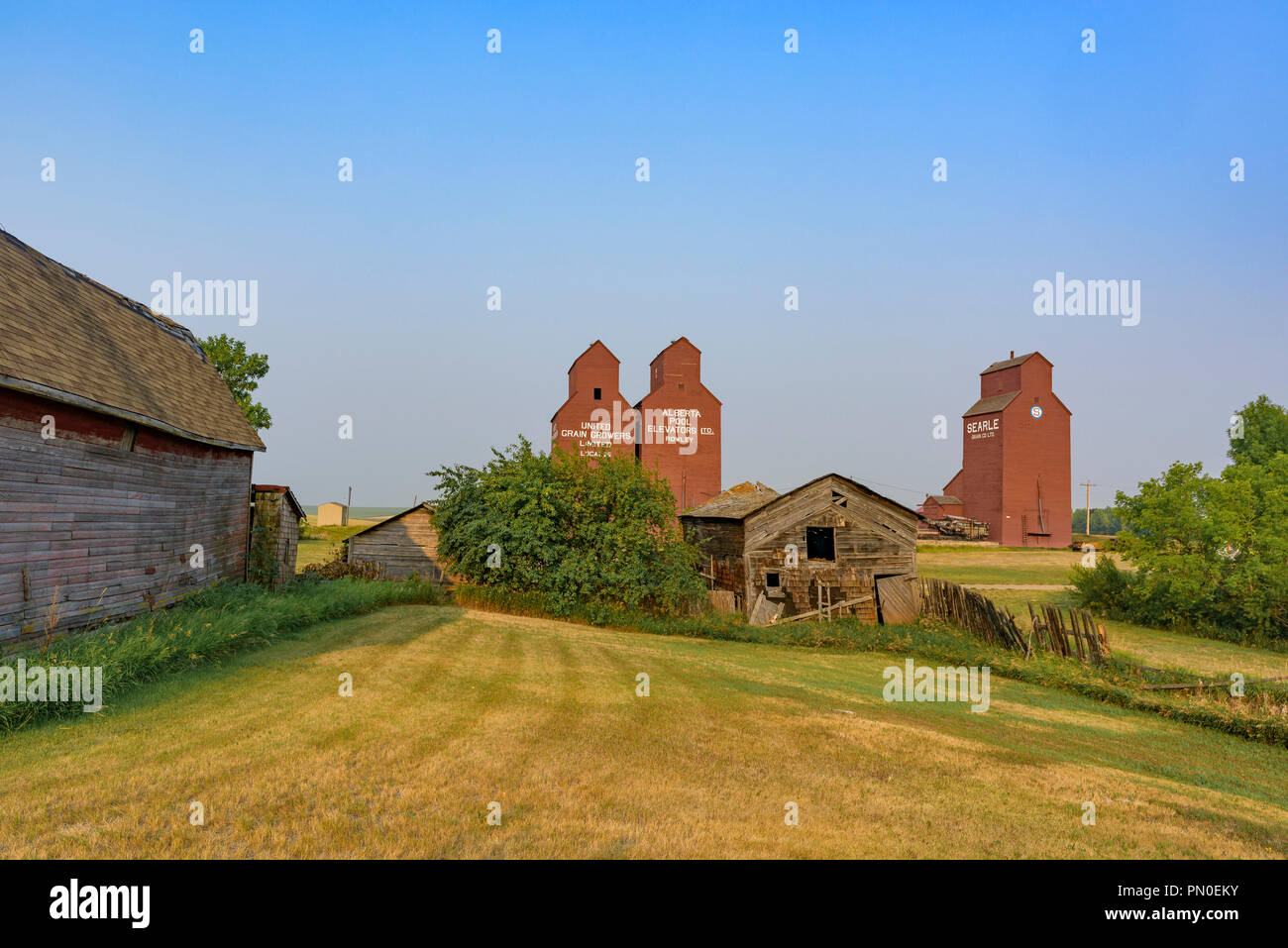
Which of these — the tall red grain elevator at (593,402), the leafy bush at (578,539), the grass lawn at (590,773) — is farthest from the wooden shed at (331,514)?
the grass lawn at (590,773)

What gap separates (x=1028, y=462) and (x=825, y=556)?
41.9 m

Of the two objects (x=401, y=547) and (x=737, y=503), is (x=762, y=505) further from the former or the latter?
(x=401, y=547)

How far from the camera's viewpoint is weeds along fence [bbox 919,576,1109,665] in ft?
57.7

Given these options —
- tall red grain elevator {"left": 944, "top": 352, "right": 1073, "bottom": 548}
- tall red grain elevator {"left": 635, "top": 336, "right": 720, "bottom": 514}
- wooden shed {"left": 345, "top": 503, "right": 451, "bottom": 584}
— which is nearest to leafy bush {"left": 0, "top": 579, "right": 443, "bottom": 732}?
wooden shed {"left": 345, "top": 503, "right": 451, "bottom": 584}

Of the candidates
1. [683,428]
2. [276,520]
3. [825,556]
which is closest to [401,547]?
[276,520]

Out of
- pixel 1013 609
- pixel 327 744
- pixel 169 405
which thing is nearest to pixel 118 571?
pixel 169 405

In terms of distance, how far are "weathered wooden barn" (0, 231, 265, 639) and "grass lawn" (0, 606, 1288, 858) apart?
2950 millimetres

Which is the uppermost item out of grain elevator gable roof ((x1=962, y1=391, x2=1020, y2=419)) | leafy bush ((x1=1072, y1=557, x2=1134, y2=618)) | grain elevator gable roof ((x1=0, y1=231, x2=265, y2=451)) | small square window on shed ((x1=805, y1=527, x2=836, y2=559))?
grain elevator gable roof ((x1=962, y1=391, x2=1020, y2=419))

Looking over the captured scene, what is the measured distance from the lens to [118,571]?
43.4 feet

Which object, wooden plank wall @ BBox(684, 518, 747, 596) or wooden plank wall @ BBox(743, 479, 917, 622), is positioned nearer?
wooden plank wall @ BBox(743, 479, 917, 622)

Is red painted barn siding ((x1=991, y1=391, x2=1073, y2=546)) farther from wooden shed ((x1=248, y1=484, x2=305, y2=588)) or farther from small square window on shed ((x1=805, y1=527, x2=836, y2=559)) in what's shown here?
wooden shed ((x1=248, y1=484, x2=305, y2=588))

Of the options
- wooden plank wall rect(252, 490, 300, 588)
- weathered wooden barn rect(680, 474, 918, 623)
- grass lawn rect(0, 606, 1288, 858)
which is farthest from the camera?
weathered wooden barn rect(680, 474, 918, 623)

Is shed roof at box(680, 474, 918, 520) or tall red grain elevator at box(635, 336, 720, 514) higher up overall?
tall red grain elevator at box(635, 336, 720, 514)

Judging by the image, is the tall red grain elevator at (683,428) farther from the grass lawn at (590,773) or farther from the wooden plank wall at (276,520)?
the grass lawn at (590,773)
